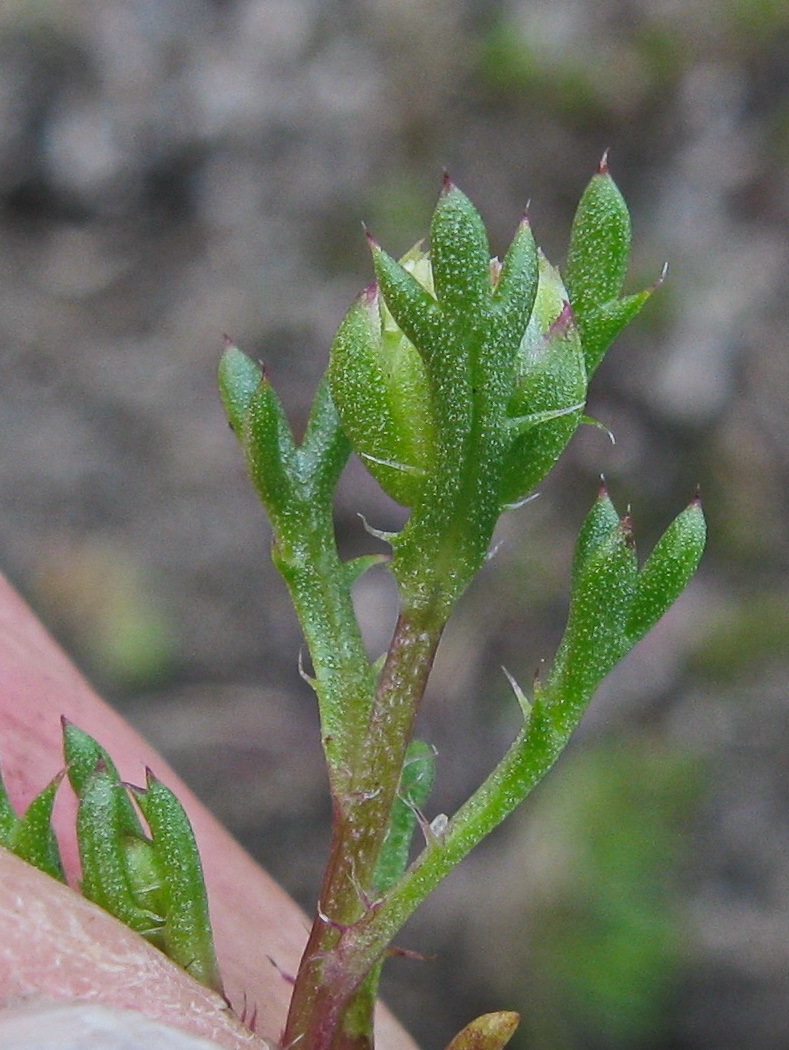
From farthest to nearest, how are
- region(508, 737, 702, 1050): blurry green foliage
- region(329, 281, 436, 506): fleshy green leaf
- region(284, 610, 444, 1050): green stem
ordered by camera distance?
1. region(508, 737, 702, 1050): blurry green foliage
2. region(284, 610, 444, 1050): green stem
3. region(329, 281, 436, 506): fleshy green leaf

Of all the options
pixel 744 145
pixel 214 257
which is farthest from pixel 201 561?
pixel 744 145

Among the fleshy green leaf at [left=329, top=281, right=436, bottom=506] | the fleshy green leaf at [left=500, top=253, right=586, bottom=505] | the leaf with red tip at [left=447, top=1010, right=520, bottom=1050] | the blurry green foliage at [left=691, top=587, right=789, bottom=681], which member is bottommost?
the blurry green foliage at [left=691, top=587, right=789, bottom=681]

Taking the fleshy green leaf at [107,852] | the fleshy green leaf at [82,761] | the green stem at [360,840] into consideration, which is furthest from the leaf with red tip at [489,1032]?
the fleshy green leaf at [82,761]

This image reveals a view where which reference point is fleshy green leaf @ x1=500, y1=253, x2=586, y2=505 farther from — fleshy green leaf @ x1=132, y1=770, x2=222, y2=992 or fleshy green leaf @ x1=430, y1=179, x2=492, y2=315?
fleshy green leaf @ x1=132, y1=770, x2=222, y2=992

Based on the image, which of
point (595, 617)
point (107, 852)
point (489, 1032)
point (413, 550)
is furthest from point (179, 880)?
point (595, 617)

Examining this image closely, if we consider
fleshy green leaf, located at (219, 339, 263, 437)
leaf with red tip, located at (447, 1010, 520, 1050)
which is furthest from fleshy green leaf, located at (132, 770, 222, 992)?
fleshy green leaf, located at (219, 339, 263, 437)

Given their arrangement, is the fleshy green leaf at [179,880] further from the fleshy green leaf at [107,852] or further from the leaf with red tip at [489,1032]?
the leaf with red tip at [489,1032]
